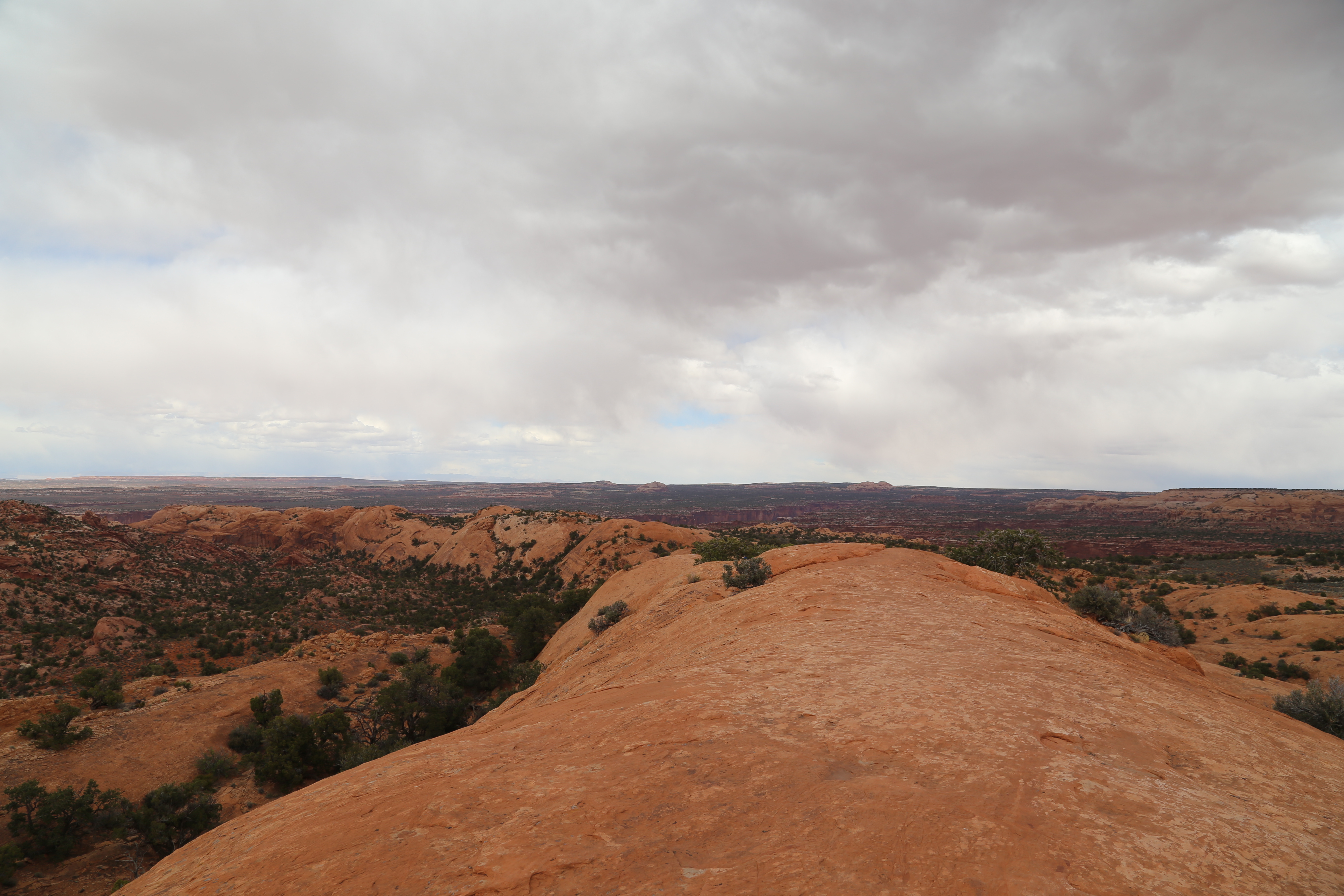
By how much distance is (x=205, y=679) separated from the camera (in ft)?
96.1

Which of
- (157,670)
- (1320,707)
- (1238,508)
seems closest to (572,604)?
(157,670)

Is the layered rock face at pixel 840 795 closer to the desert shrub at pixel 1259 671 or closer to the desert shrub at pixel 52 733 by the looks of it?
the desert shrub at pixel 1259 671

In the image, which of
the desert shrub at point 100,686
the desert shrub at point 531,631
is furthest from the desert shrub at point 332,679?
the desert shrub at point 531,631

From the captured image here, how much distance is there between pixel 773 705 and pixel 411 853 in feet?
15.6

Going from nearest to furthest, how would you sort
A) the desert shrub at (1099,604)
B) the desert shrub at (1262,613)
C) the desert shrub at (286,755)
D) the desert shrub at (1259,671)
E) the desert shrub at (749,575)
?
the desert shrub at (749,575) < the desert shrub at (286,755) < the desert shrub at (1099,604) < the desert shrub at (1259,671) < the desert shrub at (1262,613)

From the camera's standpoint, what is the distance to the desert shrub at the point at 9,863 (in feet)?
49.2

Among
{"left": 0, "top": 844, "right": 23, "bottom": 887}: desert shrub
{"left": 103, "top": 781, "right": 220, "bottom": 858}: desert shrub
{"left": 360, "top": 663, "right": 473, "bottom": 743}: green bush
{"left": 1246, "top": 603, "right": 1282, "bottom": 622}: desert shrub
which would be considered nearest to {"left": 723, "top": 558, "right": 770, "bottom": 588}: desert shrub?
{"left": 360, "top": 663, "right": 473, "bottom": 743}: green bush

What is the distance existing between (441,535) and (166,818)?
6131 centimetres

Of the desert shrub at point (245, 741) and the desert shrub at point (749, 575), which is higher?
the desert shrub at point (749, 575)

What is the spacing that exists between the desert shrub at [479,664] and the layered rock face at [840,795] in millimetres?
24245

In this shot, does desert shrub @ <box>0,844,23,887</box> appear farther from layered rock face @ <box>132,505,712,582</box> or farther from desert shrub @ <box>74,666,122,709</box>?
layered rock face @ <box>132,505,712,582</box>

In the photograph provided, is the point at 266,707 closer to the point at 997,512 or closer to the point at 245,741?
the point at 245,741

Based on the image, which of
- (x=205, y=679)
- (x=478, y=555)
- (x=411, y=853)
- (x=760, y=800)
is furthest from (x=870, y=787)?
(x=478, y=555)

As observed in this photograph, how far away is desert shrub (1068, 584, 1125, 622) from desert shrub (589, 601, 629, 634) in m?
18.5
